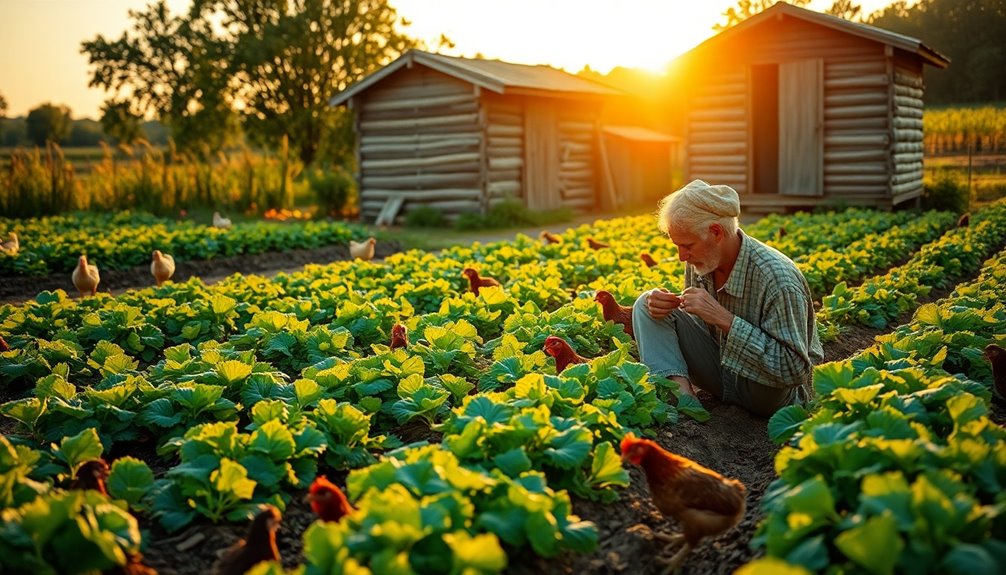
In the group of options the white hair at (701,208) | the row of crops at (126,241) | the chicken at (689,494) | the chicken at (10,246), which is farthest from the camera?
the row of crops at (126,241)

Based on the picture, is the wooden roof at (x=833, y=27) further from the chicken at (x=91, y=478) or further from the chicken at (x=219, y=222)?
the chicken at (x=91, y=478)

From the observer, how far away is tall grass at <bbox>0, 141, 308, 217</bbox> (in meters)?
19.1

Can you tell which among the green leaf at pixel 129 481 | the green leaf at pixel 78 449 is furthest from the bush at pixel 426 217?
the green leaf at pixel 129 481

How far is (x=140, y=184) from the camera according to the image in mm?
20922

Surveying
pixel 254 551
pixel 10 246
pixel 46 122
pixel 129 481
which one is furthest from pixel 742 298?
pixel 46 122

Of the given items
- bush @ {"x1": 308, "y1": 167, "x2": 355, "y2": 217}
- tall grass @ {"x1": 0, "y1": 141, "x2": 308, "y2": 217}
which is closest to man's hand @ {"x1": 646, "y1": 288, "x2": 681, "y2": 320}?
tall grass @ {"x1": 0, "y1": 141, "x2": 308, "y2": 217}

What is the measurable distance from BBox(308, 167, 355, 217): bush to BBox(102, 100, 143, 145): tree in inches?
712

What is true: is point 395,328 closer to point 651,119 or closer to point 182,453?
point 182,453

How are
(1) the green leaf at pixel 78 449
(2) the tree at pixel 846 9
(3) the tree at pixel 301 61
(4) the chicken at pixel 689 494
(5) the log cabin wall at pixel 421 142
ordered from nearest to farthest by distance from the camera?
(4) the chicken at pixel 689 494 → (1) the green leaf at pixel 78 449 → (5) the log cabin wall at pixel 421 142 → (3) the tree at pixel 301 61 → (2) the tree at pixel 846 9

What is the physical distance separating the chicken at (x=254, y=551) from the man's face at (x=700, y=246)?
2.65 m

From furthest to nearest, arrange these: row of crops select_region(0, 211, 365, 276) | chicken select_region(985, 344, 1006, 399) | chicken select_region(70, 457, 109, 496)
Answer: row of crops select_region(0, 211, 365, 276)
chicken select_region(985, 344, 1006, 399)
chicken select_region(70, 457, 109, 496)

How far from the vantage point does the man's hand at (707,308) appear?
4.54m

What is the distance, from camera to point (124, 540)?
2.85m

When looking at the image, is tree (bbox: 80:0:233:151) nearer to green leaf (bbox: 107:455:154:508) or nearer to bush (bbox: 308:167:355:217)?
bush (bbox: 308:167:355:217)
